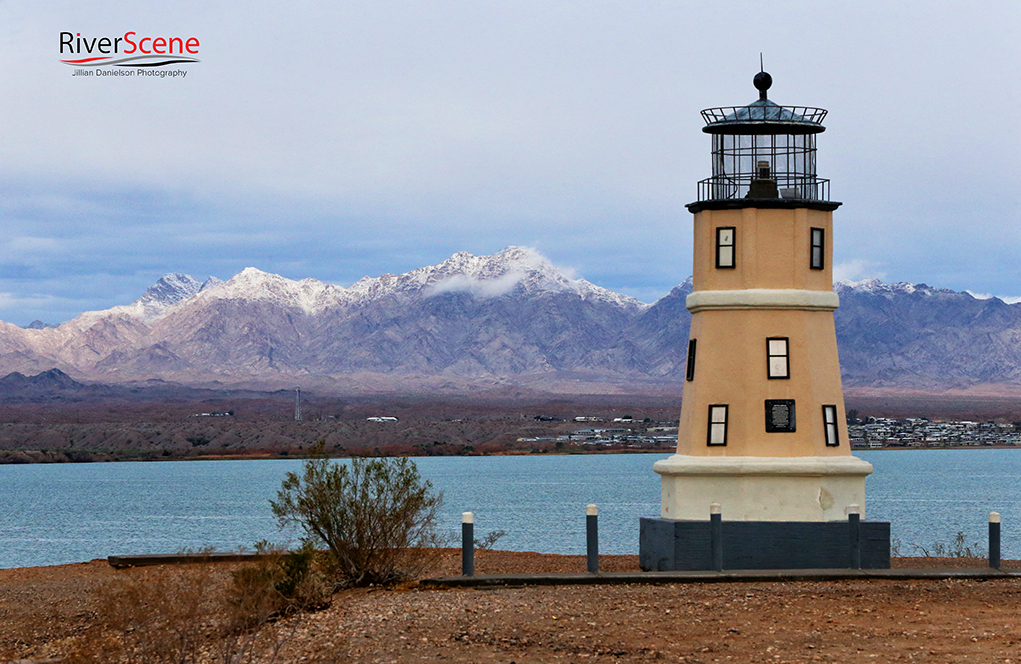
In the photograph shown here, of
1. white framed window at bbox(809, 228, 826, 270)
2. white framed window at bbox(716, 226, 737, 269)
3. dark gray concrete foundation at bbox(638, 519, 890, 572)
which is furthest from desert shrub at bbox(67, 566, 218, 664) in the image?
white framed window at bbox(809, 228, 826, 270)

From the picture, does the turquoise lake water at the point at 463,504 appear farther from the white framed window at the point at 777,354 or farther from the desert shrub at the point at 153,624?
the desert shrub at the point at 153,624

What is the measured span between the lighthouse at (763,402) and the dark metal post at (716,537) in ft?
0.81

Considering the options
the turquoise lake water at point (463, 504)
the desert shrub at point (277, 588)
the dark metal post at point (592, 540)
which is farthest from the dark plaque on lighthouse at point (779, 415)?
the turquoise lake water at point (463, 504)

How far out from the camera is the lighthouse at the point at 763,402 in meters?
19.8

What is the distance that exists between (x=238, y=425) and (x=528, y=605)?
505 ft

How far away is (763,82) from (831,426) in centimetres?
581

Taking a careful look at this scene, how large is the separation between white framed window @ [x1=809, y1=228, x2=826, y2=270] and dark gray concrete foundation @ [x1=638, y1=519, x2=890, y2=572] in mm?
4031

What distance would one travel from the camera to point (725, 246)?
20781mm

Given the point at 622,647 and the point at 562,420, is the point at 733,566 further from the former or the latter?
the point at 562,420

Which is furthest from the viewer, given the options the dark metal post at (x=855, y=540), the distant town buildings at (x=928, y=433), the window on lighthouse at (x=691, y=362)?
the distant town buildings at (x=928, y=433)

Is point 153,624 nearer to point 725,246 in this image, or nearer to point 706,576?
point 706,576

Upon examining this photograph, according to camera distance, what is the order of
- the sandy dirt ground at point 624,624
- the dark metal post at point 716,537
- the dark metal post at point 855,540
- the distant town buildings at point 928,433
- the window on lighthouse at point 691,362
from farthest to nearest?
1. the distant town buildings at point 928,433
2. the window on lighthouse at point 691,362
3. the dark metal post at point 855,540
4. the dark metal post at point 716,537
5. the sandy dirt ground at point 624,624

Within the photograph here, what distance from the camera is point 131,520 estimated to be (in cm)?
6216

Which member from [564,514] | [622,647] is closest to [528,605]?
[622,647]
